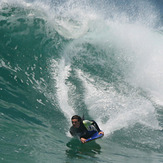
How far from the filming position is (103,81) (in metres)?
8.08

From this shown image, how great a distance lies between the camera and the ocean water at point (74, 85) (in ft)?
13.4

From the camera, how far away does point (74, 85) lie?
7125 mm

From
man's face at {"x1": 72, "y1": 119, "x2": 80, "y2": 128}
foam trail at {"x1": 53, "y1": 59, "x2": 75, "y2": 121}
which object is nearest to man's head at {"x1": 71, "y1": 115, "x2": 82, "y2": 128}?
man's face at {"x1": 72, "y1": 119, "x2": 80, "y2": 128}

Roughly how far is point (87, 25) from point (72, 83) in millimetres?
4195

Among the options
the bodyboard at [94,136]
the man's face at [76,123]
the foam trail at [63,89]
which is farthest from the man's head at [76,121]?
the foam trail at [63,89]

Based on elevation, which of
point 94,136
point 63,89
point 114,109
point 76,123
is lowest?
point 94,136

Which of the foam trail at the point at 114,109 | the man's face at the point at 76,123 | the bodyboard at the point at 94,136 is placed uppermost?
the foam trail at the point at 114,109

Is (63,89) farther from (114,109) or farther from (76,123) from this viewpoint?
(76,123)

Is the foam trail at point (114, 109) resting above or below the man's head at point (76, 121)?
above

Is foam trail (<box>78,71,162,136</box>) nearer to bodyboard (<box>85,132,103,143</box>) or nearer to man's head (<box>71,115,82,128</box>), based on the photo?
bodyboard (<box>85,132,103,143</box>)

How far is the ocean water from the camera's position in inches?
161

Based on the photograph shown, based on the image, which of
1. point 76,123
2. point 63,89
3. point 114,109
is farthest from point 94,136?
point 63,89

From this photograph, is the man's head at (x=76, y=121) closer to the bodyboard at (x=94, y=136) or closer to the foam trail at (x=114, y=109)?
the bodyboard at (x=94, y=136)

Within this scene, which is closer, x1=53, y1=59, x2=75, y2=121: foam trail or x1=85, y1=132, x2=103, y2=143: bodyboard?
x1=85, y1=132, x2=103, y2=143: bodyboard
